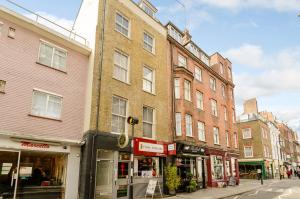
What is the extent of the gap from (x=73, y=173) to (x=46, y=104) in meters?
4.03

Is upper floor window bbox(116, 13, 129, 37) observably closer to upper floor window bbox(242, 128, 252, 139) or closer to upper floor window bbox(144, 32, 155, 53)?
upper floor window bbox(144, 32, 155, 53)

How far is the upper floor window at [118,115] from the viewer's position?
1467 cm

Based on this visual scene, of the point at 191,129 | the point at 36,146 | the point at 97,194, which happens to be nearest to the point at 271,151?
the point at 191,129

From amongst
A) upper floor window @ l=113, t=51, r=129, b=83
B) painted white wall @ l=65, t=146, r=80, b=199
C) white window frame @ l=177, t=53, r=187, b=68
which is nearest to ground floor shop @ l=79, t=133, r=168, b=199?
painted white wall @ l=65, t=146, r=80, b=199

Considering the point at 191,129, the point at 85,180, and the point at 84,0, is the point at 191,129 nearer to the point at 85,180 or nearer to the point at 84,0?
the point at 85,180

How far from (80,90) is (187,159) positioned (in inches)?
435

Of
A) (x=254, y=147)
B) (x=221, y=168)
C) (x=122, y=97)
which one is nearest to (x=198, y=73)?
(x=221, y=168)

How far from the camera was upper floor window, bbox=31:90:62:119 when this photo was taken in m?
12.2

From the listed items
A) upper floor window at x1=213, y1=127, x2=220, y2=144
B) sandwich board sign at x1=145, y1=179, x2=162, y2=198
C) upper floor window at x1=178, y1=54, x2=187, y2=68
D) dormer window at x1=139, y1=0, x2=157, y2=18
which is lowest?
sandwich board sign at x1=145, y1=179, x2=162, y2=198

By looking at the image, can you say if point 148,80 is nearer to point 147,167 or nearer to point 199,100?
point 147,167

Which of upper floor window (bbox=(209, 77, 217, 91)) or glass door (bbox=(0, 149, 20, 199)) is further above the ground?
upper floor window (bbox=(209, 77, 217, 91))

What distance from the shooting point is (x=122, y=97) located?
606 inches

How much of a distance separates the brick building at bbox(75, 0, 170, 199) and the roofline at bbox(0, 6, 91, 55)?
0.93 m

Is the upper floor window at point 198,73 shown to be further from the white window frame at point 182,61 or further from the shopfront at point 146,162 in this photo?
the shopfront at point 146,162
